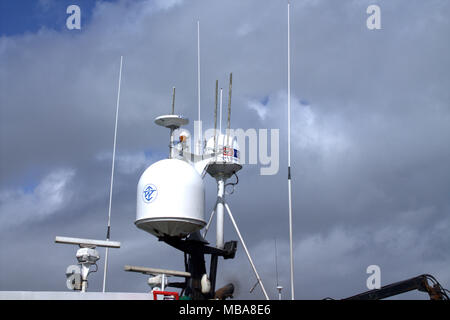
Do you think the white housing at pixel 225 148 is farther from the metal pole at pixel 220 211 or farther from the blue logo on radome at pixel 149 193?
the blue logo on radome at pixel 149 193

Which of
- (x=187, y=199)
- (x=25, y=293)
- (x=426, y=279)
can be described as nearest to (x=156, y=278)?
(x=187, y=199)

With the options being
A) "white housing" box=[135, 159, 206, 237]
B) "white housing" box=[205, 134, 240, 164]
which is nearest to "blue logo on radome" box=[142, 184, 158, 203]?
"white housing" box=[135, 159, 206, 237]

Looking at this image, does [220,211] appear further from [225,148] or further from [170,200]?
[170,200]

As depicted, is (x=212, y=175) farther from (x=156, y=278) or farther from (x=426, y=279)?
(x=426, y=279)

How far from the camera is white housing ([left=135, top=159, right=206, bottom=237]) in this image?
16969 mm

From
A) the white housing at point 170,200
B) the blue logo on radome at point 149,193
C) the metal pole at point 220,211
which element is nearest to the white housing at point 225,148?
the metal pole at point 220,211

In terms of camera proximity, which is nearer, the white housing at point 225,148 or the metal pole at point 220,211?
the metal pole at point 220,211

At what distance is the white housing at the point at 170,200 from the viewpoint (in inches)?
668

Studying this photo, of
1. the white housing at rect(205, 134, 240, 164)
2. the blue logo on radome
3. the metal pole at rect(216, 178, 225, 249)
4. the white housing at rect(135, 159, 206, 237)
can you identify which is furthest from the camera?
the white housing at rect(205, 134, 240, 164)

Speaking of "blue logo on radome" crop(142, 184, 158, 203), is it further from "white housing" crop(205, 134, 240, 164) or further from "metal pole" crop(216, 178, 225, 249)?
"metal pole" crop(216, 178, 225, 249)

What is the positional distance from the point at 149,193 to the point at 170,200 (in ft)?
2.59

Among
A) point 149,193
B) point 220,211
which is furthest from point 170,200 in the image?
point 220,211

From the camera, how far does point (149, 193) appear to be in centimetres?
1730
